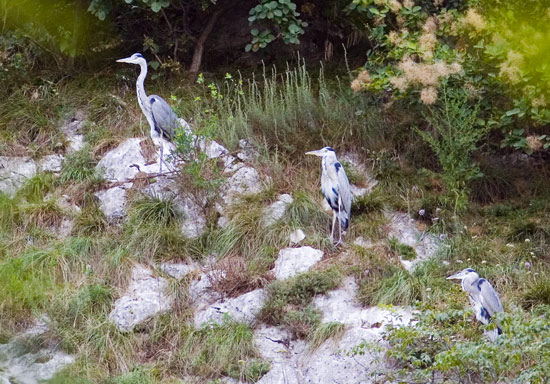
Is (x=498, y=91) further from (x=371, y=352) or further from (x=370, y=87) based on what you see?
(x=371, y=352)

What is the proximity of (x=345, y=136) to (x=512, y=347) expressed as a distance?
14.0 ft

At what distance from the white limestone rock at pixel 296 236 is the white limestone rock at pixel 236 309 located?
28.2 inches

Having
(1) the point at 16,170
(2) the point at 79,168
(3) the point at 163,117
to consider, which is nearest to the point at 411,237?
(3) the point at 163,117

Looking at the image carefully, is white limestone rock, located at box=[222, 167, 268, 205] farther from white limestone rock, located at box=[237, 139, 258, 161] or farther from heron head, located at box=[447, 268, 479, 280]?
heron head, located at box=[447, 268, 479, 280]

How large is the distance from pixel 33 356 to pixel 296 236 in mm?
2821

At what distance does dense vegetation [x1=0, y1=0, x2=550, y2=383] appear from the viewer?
26.6 ft

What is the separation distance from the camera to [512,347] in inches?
246

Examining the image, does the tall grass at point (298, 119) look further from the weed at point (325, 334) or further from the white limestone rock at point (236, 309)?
the weed at point (325, 334)

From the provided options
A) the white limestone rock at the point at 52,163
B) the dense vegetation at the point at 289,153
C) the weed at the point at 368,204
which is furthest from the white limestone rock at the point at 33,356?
the weed at the point at 368,204

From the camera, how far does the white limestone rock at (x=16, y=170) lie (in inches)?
387

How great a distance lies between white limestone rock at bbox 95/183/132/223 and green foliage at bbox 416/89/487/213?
2.93 m

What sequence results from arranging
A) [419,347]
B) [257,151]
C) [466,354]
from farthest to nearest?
[257,151], [419,347], [466,354]

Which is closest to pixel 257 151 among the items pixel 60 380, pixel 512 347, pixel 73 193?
pixel 73 193

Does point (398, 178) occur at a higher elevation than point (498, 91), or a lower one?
lower
